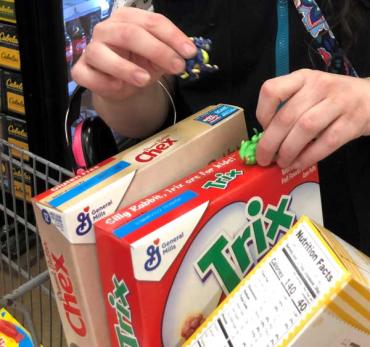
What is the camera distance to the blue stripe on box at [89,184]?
1.82 feet

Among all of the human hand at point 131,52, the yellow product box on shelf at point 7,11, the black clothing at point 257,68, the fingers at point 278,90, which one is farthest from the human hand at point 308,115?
the yellow product box on shelf at point 7,11

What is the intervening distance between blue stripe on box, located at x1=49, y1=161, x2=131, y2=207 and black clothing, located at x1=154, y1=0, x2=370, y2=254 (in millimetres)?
297

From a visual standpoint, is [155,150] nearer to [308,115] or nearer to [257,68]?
[308,115]

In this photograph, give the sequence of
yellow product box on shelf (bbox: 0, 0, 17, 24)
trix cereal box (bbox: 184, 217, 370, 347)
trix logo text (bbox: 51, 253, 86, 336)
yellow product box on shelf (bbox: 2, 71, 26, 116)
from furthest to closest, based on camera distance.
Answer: yellow product box on shelf (bbox: 2, 71, 26, 116)
yellow product box on shelf (bbox: 0, 0, 17, 24)
trix logo text (bbox: 51, 253, 86, 336)
trix cereal box (bbox: 184, 217, 370, 347)

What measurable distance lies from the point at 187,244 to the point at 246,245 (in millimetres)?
75

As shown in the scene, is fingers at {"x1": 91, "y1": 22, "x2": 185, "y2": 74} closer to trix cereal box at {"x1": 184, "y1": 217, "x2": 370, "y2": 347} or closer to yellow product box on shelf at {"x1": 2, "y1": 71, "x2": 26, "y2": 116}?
trix cereal box at {"x1": 184, "y1": 217, "x2": 370, "y2": 347}

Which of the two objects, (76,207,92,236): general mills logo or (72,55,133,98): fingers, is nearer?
(76,207,92,236): general mills logo

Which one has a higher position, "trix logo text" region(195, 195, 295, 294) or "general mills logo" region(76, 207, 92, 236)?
"general mills logo" region(76, 207, 92, 236)

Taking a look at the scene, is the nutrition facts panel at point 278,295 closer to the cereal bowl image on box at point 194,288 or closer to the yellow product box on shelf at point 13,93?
the cereal bowl image on box at point 194,288

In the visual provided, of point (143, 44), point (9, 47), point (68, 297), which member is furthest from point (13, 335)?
point (9, 47)

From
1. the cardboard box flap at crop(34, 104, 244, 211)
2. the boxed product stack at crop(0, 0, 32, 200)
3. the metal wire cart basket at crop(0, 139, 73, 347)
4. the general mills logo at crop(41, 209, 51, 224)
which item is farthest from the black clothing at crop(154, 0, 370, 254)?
the boxed product stack at crop(0, 0, 32, 200)

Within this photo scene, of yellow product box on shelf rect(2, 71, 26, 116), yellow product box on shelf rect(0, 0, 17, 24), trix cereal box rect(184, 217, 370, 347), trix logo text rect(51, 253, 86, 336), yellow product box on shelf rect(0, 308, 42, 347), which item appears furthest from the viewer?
yellow product box on shelf rect(2, 71, 26, 116)

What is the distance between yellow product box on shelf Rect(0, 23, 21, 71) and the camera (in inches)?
69.5

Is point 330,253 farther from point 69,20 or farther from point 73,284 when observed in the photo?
point 69,20
